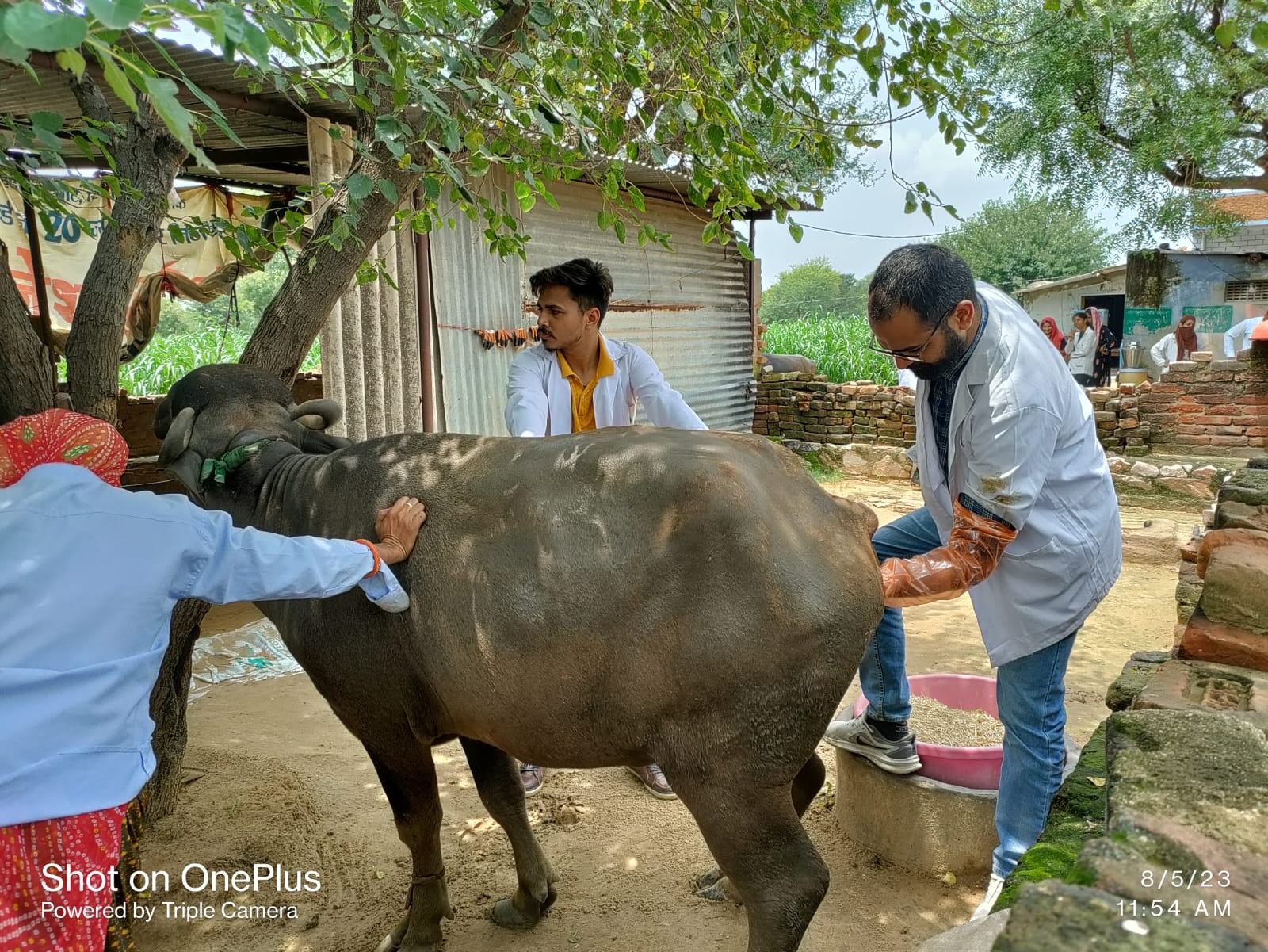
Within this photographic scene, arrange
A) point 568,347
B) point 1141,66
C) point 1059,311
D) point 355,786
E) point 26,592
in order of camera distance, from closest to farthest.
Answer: point 26,592 < point 568,347 < point 355,786 < point 1141,66 < point 1059,311

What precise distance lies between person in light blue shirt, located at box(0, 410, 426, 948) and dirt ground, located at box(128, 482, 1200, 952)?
1350 mm

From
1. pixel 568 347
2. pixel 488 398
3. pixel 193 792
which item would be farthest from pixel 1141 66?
pixel 193 792

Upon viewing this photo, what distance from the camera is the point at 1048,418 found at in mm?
2627

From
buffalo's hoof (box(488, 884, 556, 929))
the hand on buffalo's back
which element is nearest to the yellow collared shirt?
the hand on buffalo's back

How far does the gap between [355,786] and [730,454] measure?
2806 mm

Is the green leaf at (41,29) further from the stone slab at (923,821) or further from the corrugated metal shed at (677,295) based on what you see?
the corrugated metal shed at (677,295)

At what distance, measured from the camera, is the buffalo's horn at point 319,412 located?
3.47m

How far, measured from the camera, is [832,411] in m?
13.3

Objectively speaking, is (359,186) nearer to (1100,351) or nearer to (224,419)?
(224,419)

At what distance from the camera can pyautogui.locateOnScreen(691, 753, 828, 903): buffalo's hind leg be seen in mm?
3125

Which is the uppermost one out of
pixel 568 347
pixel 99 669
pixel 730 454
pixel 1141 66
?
pixel 1141 66

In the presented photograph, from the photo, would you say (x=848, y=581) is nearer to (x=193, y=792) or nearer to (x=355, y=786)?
(x=355, y=786)

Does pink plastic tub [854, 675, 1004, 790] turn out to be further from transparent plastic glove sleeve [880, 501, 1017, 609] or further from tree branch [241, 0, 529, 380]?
tree branch [241, 0, 529, 380]

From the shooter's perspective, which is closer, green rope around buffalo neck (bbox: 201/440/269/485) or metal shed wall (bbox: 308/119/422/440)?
green rope around buffalo neck (bbox: 201/440/269/485)
